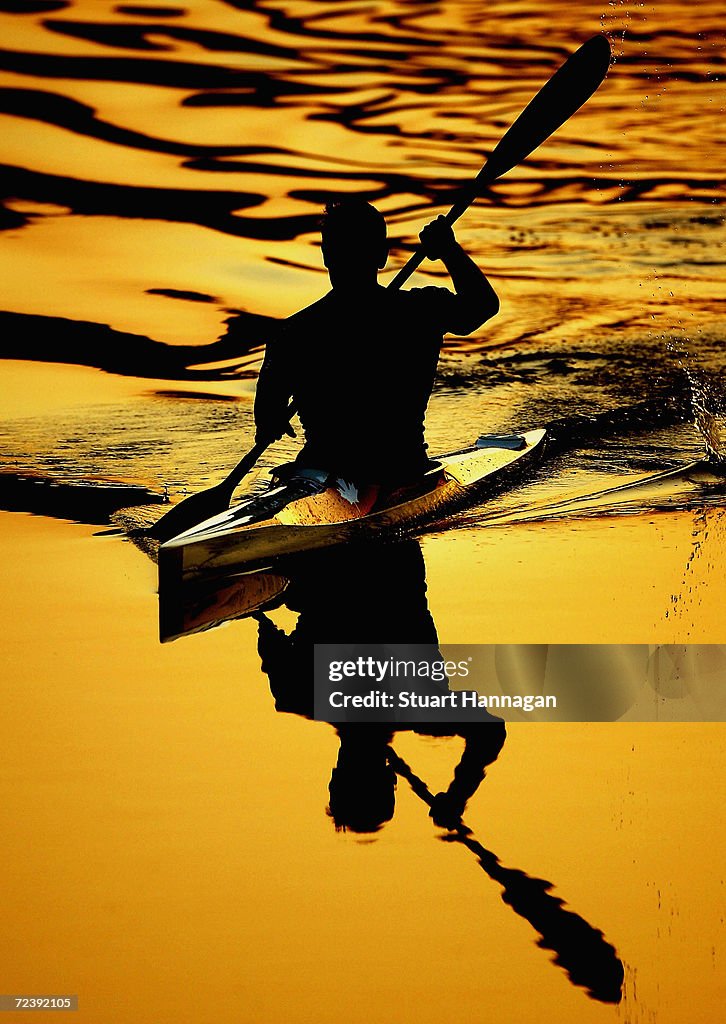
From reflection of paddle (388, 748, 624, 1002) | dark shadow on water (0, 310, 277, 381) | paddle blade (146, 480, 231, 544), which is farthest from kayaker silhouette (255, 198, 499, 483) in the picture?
dark shadow on water (0, 310, 277, 381)

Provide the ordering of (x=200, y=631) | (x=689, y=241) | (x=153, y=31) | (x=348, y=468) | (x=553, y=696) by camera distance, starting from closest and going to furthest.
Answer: (x=553, y=696) → (x=200, y=631) → (x=348, y=468) → (x=689, y=241) → (x=153, y=31)

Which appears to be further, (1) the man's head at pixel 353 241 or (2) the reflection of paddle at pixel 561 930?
(1) the man's head at pixel 353 241

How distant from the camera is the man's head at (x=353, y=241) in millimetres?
3039

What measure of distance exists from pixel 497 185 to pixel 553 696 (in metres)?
5.76

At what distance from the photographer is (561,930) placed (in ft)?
7.13

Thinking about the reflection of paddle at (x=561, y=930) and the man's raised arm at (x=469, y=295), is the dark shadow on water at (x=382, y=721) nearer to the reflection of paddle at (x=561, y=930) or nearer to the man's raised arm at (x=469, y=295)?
the reflection of paddle at (x=561, y=930)

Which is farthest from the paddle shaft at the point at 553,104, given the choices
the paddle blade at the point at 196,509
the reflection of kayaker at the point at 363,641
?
the reflection of kayaker at the point at 363,641

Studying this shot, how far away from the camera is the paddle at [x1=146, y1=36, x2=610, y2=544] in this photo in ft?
12.1

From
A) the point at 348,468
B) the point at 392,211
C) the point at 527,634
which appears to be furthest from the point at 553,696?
the point at 392,211

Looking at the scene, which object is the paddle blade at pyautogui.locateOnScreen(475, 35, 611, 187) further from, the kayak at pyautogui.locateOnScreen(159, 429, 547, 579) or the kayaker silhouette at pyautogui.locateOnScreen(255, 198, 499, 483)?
the kayak at pyautogui.locateOnScreen(159, 429, 547, 579)

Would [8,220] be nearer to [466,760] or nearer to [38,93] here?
[38,93]

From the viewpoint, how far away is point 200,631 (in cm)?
317

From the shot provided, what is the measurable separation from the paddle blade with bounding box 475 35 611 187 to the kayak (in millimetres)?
996

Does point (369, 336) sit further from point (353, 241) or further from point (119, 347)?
point (119, 347)
